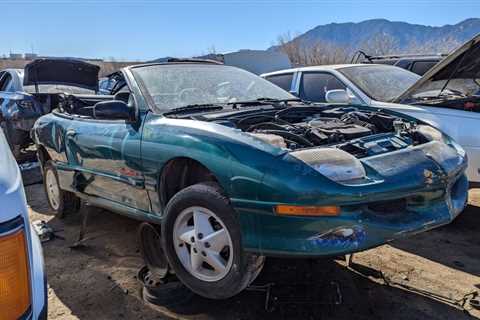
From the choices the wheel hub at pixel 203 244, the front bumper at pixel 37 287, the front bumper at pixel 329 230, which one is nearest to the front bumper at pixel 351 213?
the front bumper at pixel 329 230

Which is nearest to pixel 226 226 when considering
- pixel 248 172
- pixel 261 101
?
pixel 248 172

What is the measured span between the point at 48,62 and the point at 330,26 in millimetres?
71553

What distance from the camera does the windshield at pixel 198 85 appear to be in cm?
376

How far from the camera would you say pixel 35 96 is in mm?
7465

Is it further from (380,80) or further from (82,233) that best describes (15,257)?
(380,80)

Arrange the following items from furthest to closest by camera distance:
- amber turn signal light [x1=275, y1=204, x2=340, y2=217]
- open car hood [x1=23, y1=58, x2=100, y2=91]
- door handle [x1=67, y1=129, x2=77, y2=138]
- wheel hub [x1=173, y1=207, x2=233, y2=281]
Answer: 1. open car hood [x1=23, y1=58, x2=100, y2=91]
2. door handle [x1=67, y1=129, x2=77, y2=138]
3. wheel hub [x1=173, y1=207, x2=233, y2=281]
4. amber turn signal light [x1=275, y1=204, x2=340, y2=217]

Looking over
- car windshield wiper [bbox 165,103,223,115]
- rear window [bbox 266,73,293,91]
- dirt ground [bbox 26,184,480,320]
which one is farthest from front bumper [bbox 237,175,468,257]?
rear window [bbox 266,73,293,91]

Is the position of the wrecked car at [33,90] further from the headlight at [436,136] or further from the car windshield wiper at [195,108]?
the headlight at [436,136]

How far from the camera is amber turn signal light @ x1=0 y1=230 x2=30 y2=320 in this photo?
1377mm

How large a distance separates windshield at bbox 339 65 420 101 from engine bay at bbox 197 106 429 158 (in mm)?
1782

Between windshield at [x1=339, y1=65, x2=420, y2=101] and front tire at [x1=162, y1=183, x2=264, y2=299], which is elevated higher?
windshield at [x1=339, y1=65, x2=420, y2=101]

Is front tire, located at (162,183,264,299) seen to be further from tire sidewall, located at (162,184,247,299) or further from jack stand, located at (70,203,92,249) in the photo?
jack stand, located at (70,203,92,249)

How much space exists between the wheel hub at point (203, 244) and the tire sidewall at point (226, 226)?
1.2 inches

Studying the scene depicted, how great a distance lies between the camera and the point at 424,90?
520cm
